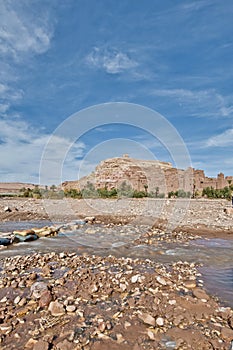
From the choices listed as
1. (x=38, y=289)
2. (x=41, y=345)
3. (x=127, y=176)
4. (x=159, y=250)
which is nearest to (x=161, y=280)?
(x=38, y=289)

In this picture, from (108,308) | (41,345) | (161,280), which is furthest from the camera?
(161,280)

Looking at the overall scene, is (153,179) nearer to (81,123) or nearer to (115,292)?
(81,123)

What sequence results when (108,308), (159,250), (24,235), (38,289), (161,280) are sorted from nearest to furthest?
(108,308) < (38,289) < (161,280) < (159,250) < (24,235)

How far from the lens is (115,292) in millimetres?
4430

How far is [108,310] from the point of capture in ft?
12.4

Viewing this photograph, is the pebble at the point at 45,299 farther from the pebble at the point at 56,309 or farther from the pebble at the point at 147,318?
the pebble at the point at 147,318

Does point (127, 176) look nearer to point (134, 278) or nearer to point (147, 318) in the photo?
point (134, 278)

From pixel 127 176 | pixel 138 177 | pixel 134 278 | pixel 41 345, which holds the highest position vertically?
pixel 127 176

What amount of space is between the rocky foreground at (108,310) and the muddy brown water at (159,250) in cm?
58

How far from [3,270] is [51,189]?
130ft

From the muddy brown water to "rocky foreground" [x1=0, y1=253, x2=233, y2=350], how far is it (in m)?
0.58

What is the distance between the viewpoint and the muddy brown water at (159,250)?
5.45m

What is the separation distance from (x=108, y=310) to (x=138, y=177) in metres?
58.9

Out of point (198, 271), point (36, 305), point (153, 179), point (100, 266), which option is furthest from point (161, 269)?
point (153, 179)
